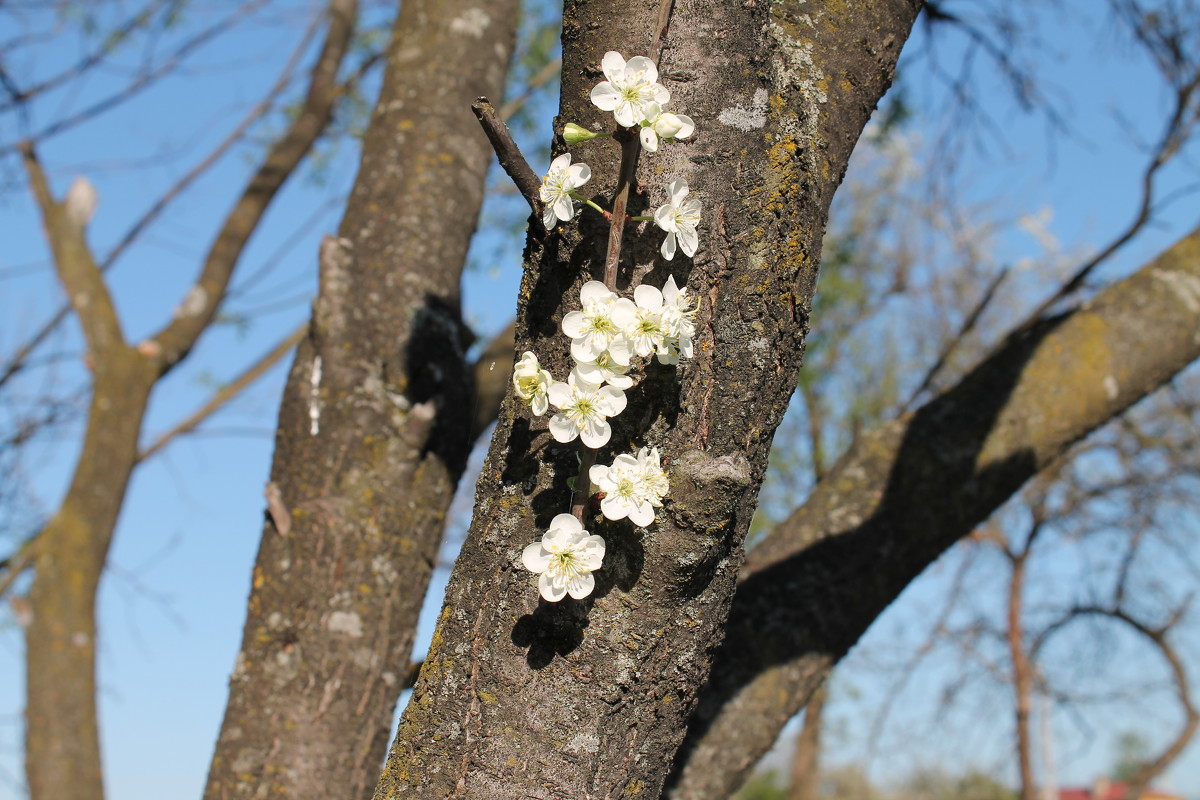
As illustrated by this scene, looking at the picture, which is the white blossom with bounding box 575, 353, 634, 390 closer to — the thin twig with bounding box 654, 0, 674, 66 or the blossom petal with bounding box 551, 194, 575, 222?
the blossom petal with bounding box 551, 194, 575, 222

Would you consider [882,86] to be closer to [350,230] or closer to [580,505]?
[580,505]

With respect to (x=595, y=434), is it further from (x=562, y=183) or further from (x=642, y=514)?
(x=562, y=183)

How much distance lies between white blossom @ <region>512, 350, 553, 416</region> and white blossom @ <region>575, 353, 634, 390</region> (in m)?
0.05

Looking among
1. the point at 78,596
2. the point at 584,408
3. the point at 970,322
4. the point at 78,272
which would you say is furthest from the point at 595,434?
the point at 78,272

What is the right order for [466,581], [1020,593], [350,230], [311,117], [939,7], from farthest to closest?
[1020,593], [311,117], [939,7], [350,230], [466,581]

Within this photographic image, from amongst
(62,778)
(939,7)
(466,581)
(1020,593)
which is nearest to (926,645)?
(1020,593)

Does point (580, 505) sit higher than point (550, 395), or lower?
lower

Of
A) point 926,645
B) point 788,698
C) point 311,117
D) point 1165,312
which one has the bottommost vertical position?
point 788,698

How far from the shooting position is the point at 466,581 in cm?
122

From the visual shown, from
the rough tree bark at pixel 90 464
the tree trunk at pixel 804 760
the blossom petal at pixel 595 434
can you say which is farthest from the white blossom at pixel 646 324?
the tree trunk at pixel 804 760

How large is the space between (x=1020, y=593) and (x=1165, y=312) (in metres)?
6.25

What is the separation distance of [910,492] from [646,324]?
134 centimetres

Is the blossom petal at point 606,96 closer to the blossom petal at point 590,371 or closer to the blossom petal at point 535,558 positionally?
the blossom petal at point 590,371

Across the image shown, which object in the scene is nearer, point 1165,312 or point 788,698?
point 788,698
